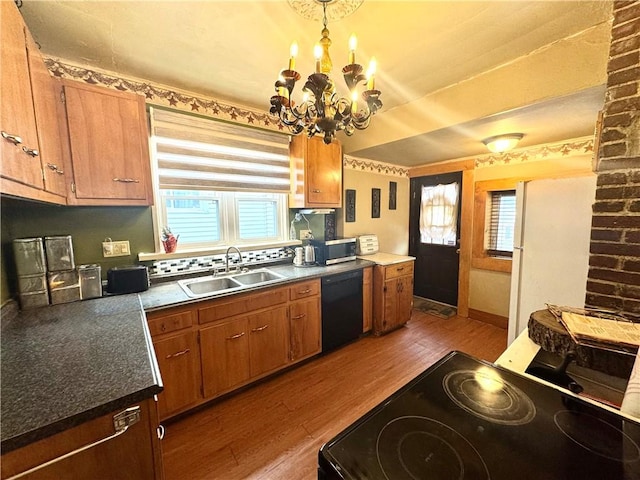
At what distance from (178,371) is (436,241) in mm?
3566

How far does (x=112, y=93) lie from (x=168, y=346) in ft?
5.52

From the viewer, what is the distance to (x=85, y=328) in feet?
4.04

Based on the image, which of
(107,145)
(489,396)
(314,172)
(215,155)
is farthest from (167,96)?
(489,396)

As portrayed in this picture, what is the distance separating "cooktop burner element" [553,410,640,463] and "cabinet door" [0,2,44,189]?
74.8 inches

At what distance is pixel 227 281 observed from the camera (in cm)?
233

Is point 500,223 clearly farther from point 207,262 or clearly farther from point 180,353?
point 180,353

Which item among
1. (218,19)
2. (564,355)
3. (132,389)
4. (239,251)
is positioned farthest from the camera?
(239,251)

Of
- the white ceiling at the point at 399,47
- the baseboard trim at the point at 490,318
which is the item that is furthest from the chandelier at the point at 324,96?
the baseboard trim at the point at 490,318

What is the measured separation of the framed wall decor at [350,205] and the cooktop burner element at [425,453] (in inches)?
104

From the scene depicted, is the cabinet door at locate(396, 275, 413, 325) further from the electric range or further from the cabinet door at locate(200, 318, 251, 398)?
the electric range

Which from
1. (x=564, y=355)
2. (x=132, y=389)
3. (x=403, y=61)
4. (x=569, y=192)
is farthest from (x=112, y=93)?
(x=569, y=192)

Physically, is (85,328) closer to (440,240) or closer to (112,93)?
(112,93)

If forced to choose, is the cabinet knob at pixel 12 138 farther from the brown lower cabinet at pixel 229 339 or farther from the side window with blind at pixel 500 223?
the side window with blind at pixel 500 223

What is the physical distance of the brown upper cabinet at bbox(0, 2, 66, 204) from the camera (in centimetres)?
88
